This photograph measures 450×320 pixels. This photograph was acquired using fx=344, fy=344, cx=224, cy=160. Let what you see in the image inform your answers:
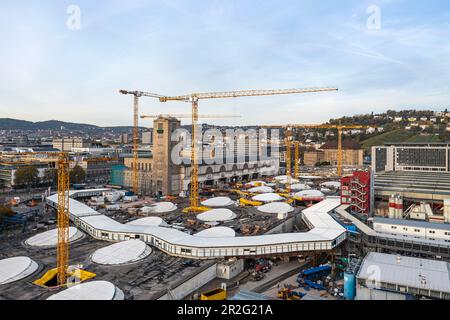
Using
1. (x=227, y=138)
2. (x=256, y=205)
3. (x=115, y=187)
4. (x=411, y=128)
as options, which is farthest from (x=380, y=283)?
(x=411, y=128)

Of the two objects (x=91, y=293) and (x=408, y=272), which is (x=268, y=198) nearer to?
(x=408, y=272)

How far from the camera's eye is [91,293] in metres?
13.7

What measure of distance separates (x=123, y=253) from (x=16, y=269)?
5117mm

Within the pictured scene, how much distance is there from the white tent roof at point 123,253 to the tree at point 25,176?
37.6m

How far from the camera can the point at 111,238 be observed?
76.3 ft

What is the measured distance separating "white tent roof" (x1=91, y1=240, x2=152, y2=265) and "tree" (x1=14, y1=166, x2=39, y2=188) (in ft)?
123

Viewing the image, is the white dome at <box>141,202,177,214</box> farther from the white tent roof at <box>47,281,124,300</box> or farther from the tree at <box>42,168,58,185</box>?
the tree at <box>42,168,58,185</box>

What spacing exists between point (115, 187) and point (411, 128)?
91210 millimetres

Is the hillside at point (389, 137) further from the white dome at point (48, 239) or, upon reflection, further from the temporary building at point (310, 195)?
the white dome at point (48, 239)

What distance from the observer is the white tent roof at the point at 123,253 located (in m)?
18.4

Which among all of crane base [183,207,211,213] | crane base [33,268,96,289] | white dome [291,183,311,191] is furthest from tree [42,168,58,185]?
crane base [33,268,96,289]

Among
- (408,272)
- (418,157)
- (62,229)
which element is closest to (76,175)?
(62,229)

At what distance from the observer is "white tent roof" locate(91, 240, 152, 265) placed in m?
18.4

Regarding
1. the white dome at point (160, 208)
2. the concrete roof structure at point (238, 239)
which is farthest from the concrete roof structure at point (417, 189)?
the white dome at point (160, 208)
